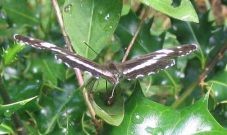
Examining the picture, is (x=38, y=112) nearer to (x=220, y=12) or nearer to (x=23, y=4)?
(x=23, y=4)

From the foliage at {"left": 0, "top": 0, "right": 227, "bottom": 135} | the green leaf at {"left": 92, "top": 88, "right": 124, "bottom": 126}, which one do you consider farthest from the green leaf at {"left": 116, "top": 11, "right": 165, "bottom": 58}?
the green leaf at {"left": 92, "top": 88, "right": 124, "bottom": 126}

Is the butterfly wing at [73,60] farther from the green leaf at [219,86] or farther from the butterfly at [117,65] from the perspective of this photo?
the green leaf at [219,86]

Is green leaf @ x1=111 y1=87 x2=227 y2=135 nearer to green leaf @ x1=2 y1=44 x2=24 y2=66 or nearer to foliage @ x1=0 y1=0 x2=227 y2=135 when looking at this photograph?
foliage @ x1=0 y1=0 x2=227 y2=135

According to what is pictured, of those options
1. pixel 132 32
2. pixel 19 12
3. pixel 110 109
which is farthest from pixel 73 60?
pixel 19 12

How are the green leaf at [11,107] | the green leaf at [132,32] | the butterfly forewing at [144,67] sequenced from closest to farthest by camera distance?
the green leaf at [11,107] < the butterfly forewing at [144,67] < the green leaf at [132,32]

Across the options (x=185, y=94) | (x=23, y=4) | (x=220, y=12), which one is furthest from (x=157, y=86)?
(x=220, y=12)

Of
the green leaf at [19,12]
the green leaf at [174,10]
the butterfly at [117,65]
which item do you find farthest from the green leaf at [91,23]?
the green leaf at [19,12]
